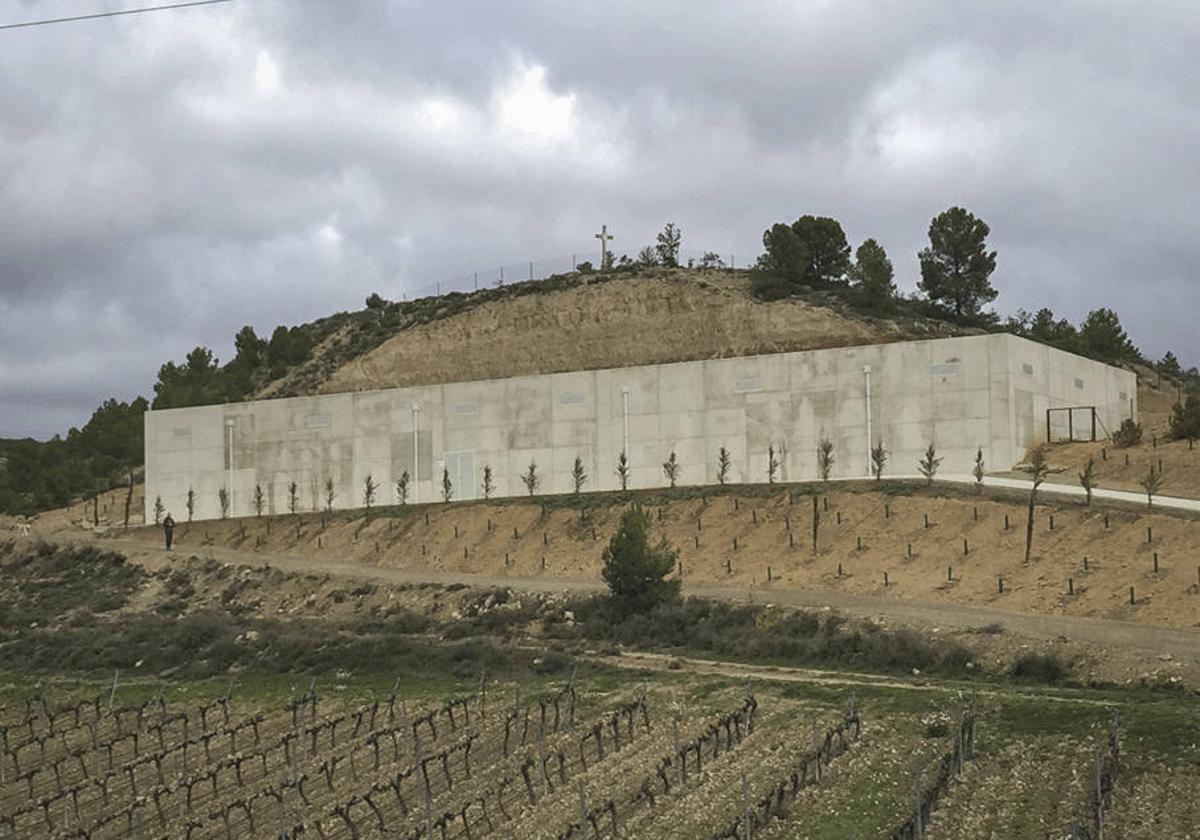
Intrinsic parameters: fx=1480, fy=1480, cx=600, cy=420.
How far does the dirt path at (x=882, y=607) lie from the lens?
36125 millimetres

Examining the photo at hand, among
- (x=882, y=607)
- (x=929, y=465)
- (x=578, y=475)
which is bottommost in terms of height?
(x=882, y=607)

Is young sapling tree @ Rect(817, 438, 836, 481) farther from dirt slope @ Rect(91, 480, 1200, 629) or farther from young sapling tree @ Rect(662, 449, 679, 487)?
young sapling tree @ Rect(662, 449, 679, 487)

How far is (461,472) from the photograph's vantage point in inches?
2625

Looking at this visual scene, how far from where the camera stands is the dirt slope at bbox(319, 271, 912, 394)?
96.7 meters

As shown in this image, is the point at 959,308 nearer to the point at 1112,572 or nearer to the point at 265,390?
the point at 265,390

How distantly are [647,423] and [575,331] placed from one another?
1569 inches

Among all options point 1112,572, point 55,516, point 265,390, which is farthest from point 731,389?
point 265,390

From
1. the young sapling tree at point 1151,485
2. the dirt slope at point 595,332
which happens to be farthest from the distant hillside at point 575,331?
the young sapling tree at point 1151,485

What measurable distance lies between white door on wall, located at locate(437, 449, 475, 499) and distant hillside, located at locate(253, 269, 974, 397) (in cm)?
3094

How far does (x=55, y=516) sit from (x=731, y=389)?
41.5 meters

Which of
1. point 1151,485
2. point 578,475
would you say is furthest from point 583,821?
point 578,475

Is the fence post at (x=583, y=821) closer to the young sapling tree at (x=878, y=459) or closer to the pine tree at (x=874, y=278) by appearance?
the young sapling tree at (x=878, y=459)

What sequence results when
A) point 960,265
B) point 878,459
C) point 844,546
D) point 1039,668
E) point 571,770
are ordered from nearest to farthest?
point 571,770 < point 1039,668 < point 844,546 < point 878,459 < point 960,265

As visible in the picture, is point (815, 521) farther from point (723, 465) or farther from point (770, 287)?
A: point (770, 287)
